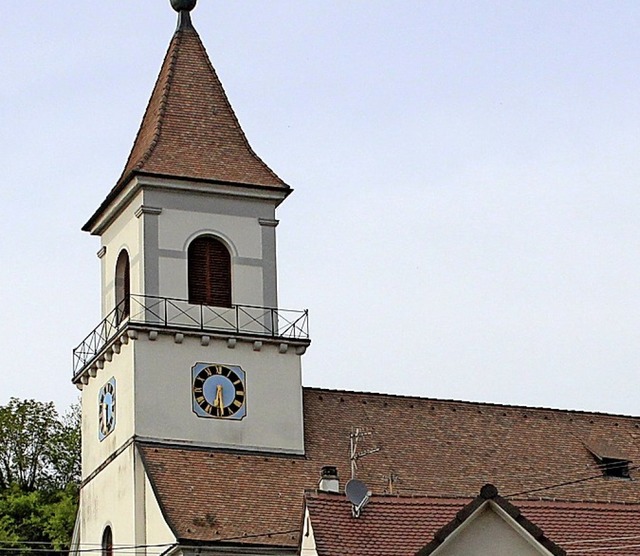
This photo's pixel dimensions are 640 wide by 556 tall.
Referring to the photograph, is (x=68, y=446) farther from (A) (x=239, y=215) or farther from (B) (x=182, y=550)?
(B) (x=182, y=550)

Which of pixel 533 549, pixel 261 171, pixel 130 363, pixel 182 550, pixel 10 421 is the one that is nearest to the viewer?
pixel 533 549

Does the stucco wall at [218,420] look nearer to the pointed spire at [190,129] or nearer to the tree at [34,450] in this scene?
the pointed spire at [190,129]

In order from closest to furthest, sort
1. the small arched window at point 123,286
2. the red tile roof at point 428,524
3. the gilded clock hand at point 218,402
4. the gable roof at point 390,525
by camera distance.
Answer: the gable roof at point 390,525, the red tile roof at point 428,524, the gilded clock hand at point 218,402, the small arched window at point 123,286

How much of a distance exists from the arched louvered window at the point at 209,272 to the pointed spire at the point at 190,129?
1682 mm

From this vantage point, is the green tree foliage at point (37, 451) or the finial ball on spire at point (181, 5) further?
the green tree foliage at point (37, 451)

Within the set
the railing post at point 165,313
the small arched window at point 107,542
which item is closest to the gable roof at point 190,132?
the railing post at point 165,313

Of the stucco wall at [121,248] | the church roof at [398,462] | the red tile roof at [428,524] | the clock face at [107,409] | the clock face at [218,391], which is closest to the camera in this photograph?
the red tile roof at [428,524]

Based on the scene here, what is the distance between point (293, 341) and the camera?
52.9 meters

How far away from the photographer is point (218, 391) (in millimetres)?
51906

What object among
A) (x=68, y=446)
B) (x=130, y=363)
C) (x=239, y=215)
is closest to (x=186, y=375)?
(x=130, y=363)

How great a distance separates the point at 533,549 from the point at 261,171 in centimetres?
1676

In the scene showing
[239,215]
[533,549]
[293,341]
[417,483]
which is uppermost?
[239,215]

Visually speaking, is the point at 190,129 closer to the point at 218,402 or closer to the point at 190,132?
the point at 190,132

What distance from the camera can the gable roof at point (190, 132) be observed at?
53844 millimetres
